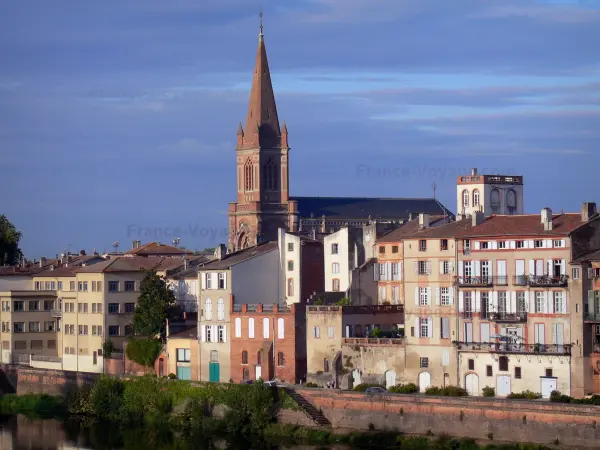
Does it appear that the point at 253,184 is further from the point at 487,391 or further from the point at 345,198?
the point at 487,391

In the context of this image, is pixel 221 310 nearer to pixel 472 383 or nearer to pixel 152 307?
pixel 152 307

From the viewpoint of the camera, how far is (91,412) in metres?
92.2

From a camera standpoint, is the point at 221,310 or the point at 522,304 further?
the point at 221,310

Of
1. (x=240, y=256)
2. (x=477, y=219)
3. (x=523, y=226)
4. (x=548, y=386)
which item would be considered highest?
(x=477, y=219)

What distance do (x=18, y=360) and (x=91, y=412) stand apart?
70.4 feet

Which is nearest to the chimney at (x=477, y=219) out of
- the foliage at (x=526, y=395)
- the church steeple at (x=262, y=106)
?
the foliage at (x=526, y=395)

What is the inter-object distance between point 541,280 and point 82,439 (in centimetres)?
2684

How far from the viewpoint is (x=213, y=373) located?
312 ft

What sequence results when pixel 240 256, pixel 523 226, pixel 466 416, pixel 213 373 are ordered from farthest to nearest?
pixel 240 256, pixel 213 373, pixel 523 226, pixel 466 416

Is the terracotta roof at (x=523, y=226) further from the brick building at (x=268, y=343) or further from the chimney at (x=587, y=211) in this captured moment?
the brick building at (x=268, y=343)

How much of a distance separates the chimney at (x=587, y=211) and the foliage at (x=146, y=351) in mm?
30996

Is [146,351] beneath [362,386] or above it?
above

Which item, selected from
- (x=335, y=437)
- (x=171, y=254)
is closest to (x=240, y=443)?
(x=335, y=437)

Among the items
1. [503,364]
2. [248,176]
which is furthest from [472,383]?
[248,176]
